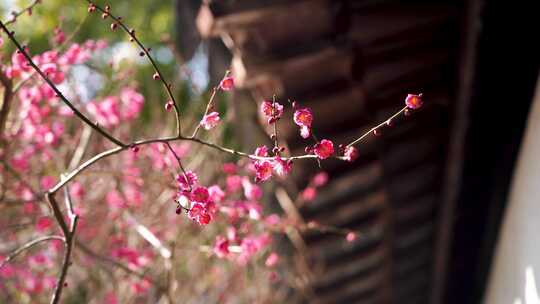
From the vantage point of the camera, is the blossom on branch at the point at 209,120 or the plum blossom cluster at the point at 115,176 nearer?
the plum blossom cluster at the point at 115,176

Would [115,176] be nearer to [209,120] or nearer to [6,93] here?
[6,93]

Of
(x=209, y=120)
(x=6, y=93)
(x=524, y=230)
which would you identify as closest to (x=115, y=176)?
(x=6, y=93)

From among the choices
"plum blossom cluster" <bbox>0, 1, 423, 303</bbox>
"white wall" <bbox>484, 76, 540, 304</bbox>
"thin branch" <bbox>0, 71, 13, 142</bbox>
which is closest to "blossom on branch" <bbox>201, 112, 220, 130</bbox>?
"plum blossom cluster" <bbox>0, 1, 423, 303</bbox>

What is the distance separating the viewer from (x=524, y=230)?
2.39 meters

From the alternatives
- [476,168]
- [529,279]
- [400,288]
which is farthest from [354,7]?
[400,288]

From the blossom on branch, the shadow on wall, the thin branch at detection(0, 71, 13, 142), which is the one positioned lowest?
the shadow on wall

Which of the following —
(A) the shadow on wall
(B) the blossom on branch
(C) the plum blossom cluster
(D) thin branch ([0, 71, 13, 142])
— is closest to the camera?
(C) the plum blossom cluster

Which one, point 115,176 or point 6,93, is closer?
point 6,93

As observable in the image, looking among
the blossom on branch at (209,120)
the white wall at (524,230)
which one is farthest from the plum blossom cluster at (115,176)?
the white wall at (524,230)

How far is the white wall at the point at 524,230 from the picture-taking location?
7.13ft

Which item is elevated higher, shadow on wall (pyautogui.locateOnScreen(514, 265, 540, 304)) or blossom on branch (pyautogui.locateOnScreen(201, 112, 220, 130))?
blossom on branch (pyautogui.locateOnScreen(201, 112, 220, 130))

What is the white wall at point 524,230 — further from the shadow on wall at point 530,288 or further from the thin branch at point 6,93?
the thin branch at point 6,93

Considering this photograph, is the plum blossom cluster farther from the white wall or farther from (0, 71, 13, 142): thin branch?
the white wall

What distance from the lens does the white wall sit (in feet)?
7.13
